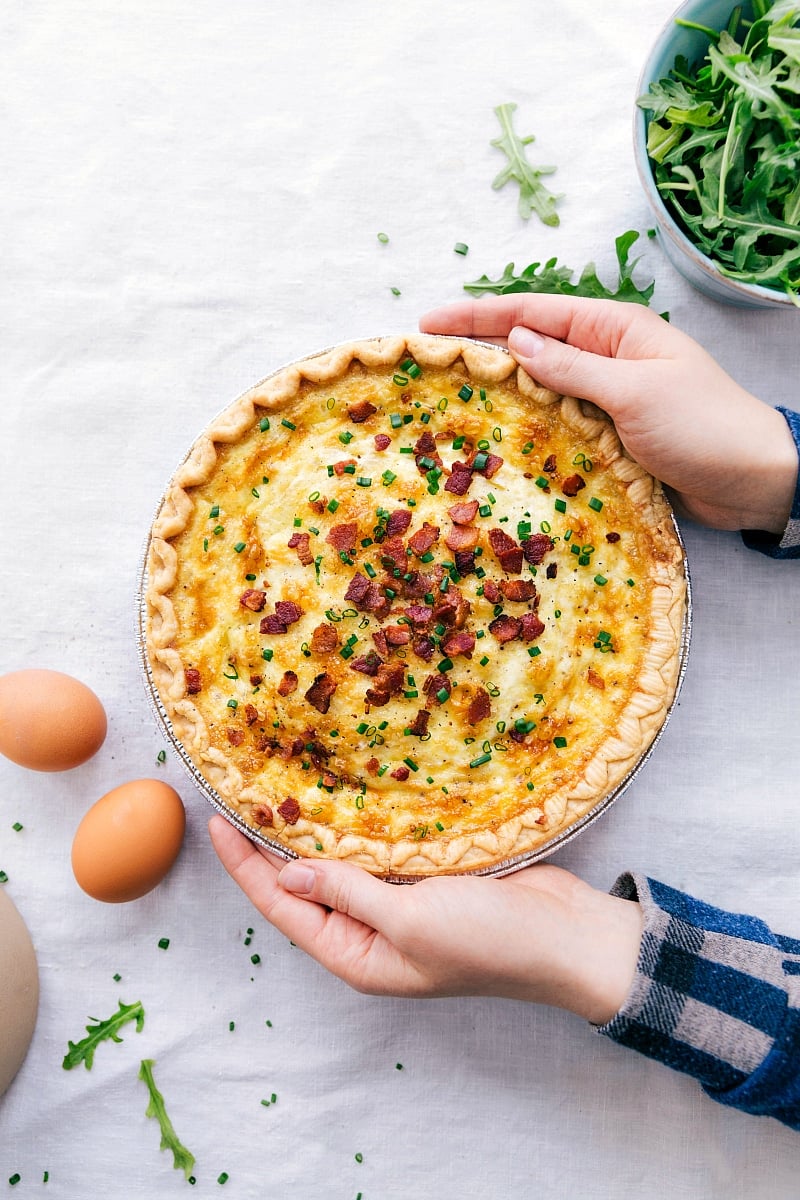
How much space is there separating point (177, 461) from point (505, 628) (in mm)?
1374

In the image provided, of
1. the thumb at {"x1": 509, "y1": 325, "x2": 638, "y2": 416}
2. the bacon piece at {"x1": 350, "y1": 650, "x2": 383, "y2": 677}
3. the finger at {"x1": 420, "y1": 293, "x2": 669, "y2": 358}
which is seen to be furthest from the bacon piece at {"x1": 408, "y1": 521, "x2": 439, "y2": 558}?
the finger at {"x1": 420, "y1": 293, "x2": 669, "y2": 358}

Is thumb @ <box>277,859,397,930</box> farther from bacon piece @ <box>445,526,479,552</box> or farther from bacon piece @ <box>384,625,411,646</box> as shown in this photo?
bacon piece @ <box>445,526,479,552</box>

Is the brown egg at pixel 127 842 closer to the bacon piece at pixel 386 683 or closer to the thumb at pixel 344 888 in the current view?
the thumb at pixel 344 888

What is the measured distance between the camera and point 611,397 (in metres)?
2.76

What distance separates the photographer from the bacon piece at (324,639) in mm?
2793

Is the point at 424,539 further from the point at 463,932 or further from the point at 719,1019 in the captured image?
the point at 719,1019

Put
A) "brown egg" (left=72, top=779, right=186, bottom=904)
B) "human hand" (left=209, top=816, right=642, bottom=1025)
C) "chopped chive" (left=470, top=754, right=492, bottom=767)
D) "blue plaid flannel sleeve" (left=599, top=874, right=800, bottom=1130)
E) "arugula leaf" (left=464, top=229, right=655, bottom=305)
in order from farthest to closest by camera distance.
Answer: "arugula leaf" (left=464, top=229, right=655, bottom=305) < "brown egg" (left=72, top=779, right=186, bottom=904) < "chopped chive" (left=470, top=754, right=492, bottom=767) < "blue plaid flannel sleeve" (left=599, top=874, right=800, bottom=1130) < "human hand" (left=209, top=816, right=642, bottom=1025)

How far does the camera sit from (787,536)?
2.98 metres

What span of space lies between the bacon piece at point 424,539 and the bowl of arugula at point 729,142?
118cm

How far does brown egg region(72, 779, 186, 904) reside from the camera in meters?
2.95

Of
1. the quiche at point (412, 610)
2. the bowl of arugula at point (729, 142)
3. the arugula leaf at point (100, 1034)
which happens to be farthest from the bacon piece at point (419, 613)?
the arugula leaf at point (100, 1034)

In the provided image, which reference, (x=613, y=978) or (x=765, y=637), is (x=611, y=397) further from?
(x=613, y=978)

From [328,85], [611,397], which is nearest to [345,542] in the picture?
[611,397]

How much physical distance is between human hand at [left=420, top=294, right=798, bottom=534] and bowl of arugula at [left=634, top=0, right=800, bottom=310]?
0.92ft
